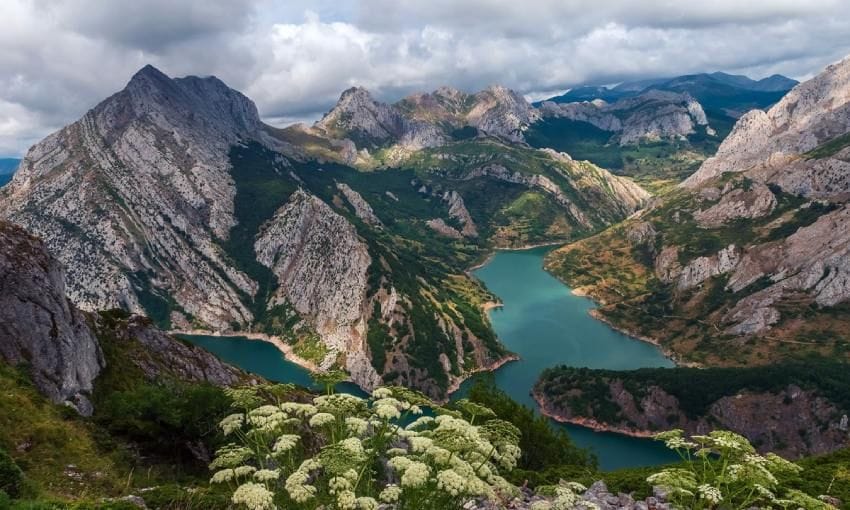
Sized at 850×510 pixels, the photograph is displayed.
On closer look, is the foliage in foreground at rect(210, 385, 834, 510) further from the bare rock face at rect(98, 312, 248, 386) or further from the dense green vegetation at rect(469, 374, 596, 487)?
the bare rock face at rect(98, 312, 248, 386)

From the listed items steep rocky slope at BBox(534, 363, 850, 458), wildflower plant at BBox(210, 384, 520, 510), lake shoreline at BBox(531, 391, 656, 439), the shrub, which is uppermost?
steep rocky slope at BBox(534, 363, 850, 458)

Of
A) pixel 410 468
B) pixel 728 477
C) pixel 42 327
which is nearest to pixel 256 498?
pixel 410 468

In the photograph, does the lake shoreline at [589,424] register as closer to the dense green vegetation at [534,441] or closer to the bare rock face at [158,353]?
the dense green vegetation at [534,441]

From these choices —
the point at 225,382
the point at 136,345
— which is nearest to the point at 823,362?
the point at 225,382

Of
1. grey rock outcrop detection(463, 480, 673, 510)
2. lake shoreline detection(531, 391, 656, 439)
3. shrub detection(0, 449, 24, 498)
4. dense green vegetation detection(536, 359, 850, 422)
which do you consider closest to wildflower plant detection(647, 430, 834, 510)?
grey rock outcrop detection(463, 480, 673, 510)

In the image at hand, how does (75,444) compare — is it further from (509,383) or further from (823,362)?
(823,362)
